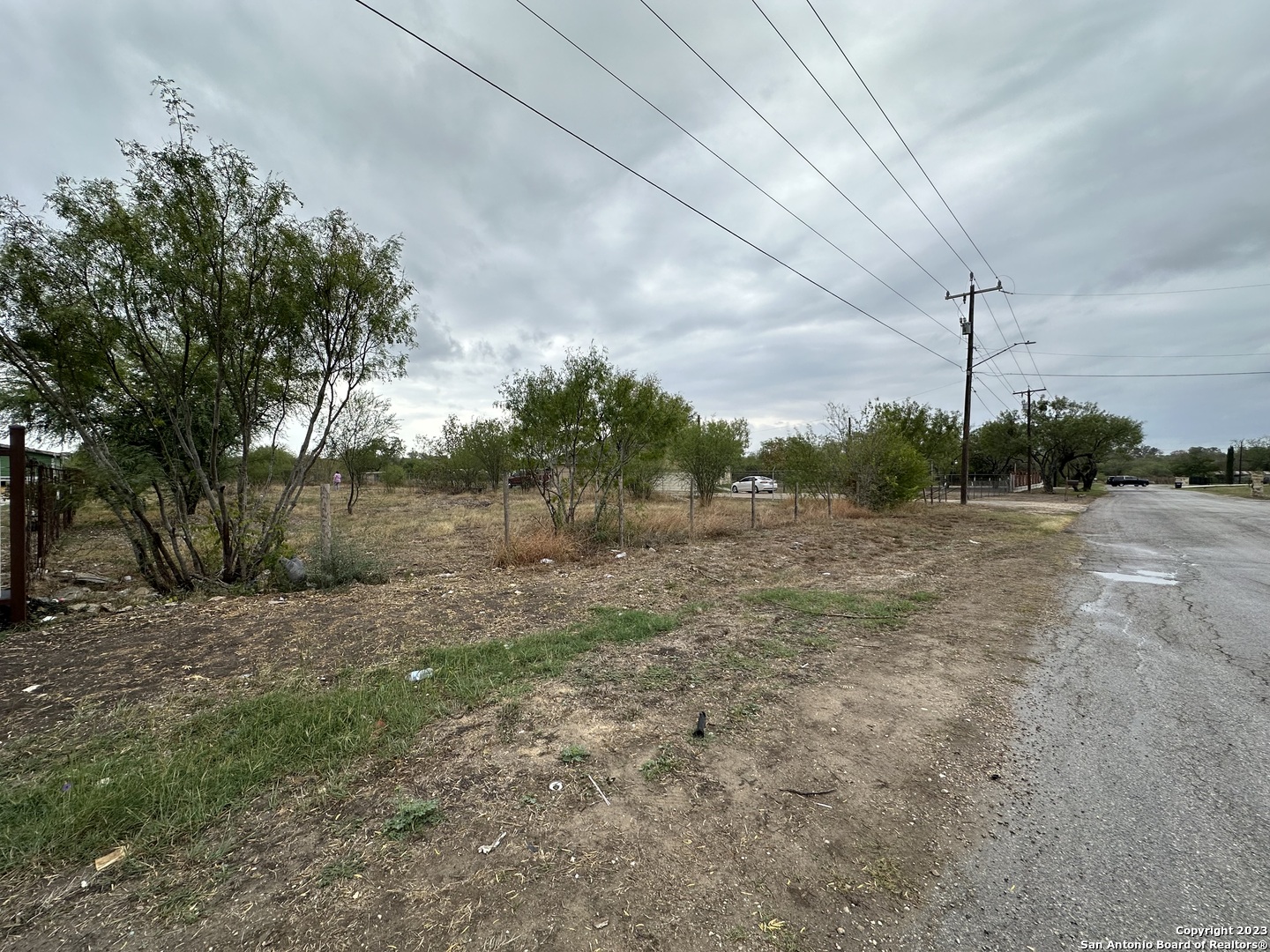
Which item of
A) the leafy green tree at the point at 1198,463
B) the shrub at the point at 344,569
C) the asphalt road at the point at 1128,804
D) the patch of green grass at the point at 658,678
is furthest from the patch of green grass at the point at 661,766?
the leafy green tree at the point at 1198,463

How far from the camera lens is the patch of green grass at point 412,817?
2227mm

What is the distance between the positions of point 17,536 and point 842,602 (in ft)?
27.9

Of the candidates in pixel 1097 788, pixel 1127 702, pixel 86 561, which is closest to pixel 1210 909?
pixel 1097 788

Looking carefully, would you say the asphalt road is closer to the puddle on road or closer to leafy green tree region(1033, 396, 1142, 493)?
the puddle on road

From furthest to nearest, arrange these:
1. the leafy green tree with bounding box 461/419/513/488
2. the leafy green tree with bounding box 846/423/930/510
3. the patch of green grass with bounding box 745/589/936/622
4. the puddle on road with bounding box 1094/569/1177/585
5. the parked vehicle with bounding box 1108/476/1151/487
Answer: the parked vehicle with bounding box 1108/476/1151/487 → the leafy green tree with bounding box 461/419/513/488 → the leafy green tree with bounding box 846/423/930/510 → the puddle on road with bounding box 1094/569/1177/585 → the patch of green grass with bounding box 745/589/936/622

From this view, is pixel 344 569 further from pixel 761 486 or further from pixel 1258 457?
pixel 1258 457

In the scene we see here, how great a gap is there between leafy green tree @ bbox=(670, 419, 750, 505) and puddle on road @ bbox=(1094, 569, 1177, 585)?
529 inches

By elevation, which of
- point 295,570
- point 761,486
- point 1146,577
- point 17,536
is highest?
point 761,486

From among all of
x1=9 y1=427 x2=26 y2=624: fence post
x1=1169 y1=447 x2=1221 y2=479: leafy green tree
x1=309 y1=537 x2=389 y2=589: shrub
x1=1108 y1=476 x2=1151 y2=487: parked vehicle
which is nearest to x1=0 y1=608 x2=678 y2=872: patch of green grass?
x1=9 y1=427 x2=26 y2=624: fence post

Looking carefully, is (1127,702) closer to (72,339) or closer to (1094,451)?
(72,339)

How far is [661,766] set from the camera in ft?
8.85

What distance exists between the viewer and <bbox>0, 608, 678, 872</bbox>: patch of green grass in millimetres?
2248

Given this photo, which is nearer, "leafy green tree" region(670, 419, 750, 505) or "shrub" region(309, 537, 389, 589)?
"shrub" region(309, 537, 389, 589)

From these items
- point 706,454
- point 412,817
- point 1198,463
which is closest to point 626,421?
point 412,817
